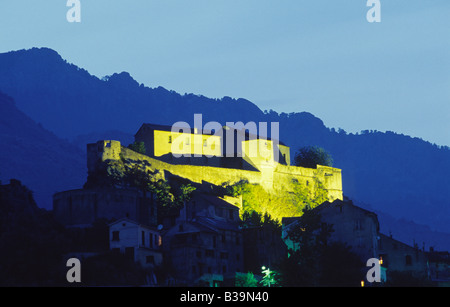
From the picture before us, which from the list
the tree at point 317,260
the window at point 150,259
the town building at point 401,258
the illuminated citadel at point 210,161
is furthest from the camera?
the illuminated citadel at point 210,161

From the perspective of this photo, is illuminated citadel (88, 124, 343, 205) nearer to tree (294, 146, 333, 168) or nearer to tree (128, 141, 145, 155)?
tree (128, 141, 145, 155)

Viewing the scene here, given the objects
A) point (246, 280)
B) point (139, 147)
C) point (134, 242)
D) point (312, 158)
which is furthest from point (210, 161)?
point (246, 280)

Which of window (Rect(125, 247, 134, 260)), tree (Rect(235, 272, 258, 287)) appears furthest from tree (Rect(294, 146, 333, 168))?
window (Rect(125, 247, 134, 260))

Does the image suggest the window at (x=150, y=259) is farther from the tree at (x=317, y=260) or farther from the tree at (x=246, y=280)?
the tree at (x=317, y=260)

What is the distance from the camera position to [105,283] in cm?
6366

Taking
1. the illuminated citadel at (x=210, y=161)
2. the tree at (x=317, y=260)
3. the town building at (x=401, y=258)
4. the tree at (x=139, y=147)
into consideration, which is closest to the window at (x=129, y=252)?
the tree at (x=317, y=260)

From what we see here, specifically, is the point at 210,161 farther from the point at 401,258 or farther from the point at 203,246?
the point at 203,246

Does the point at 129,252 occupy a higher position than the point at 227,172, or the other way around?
the point at 227,172

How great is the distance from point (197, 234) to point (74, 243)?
11.6 m

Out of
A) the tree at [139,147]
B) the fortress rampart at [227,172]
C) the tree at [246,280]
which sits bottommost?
the tree at [246,280]

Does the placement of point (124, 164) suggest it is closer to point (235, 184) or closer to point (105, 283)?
point (235, 184)


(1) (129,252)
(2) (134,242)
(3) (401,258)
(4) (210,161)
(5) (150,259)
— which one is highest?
(4) (210,161)

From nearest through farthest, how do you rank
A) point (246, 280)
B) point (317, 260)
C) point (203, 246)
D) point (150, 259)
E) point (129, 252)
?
1. point (129, 252)
2. point (150, 259)
3. point (246, 280)
4. point (317, 260)
5. point (203, 246)
